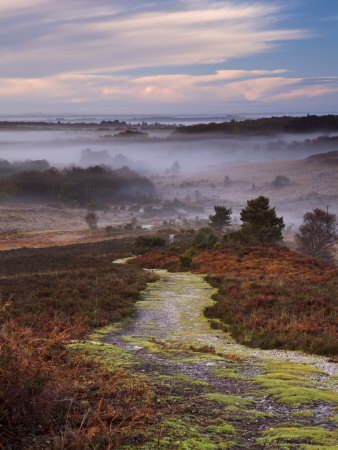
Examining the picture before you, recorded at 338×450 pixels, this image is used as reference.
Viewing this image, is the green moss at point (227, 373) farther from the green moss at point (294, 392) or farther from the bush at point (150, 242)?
the bush at point (150, 242)

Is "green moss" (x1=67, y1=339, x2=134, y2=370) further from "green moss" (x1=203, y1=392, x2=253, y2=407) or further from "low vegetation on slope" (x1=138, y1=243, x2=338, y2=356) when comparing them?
"low vegetation on slope" (x1=138, y1=243, x2=338, y2=356)

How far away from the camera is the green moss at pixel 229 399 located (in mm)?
5507

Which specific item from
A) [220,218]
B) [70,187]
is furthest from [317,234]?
[70,187]

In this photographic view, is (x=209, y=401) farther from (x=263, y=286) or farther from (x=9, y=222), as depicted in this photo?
(x=9, y=222)

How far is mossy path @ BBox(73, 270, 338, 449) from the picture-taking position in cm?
439

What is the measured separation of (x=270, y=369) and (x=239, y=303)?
7.39 metres

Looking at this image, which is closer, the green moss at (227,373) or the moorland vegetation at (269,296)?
the green moss at (227,373)

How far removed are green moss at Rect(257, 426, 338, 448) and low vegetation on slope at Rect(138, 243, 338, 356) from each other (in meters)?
5.34

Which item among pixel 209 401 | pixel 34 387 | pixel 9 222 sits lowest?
pixel 9 222

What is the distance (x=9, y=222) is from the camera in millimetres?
111875

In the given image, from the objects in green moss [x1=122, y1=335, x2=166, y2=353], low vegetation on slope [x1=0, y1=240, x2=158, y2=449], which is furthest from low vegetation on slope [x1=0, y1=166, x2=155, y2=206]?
low vegetation on slope [x1=0, y1=240, x2=158, y2=449]

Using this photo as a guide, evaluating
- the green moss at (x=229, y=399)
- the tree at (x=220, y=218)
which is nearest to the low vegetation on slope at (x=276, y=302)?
the green moss at (x=229, y=399)

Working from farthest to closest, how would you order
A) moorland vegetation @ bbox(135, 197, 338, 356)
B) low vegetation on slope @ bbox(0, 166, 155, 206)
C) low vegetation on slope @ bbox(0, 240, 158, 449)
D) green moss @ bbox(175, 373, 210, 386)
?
low vegetation on slope @ bbox(0, 166, 155, 206) < moorland vegetation @ bbox(135, 197, 338, 356) < green moss @ bbox(175, 373, 210, 386) < low vegetation on slope @ bbox(0, 240, 158, 449)

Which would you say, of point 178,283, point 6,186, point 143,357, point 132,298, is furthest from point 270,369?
point 6,186
